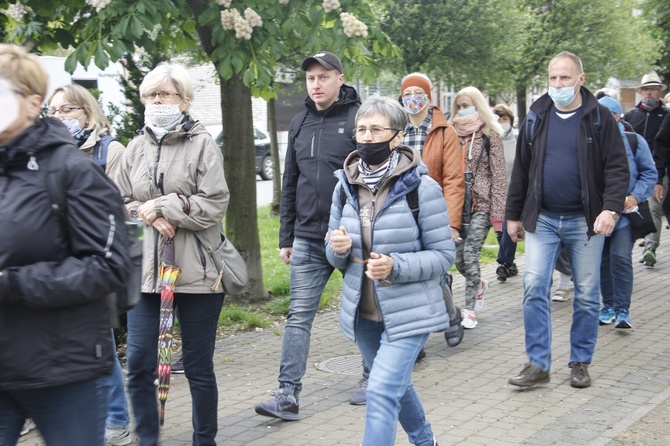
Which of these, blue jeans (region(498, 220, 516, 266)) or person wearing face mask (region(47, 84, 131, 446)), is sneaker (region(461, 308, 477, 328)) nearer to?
blue jeans (region(498, 220, 516, 266))

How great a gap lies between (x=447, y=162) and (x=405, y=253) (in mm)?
2825

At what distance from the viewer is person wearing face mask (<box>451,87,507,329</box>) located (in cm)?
820

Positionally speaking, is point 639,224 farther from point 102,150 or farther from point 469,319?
point 102,150

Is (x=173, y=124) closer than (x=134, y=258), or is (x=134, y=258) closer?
(x=134, y=258)

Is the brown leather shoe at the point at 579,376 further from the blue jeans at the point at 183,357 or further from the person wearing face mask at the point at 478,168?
the blue jeans at the point at 183,357

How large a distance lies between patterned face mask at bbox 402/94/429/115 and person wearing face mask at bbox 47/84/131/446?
244 centimetres

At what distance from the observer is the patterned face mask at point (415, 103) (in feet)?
23.2

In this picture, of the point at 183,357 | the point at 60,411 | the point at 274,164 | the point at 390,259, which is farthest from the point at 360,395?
the point at 274,164

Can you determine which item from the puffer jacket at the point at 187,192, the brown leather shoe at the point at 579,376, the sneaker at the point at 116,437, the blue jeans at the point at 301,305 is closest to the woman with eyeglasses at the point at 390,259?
the puffer jacket at the point at 187,192

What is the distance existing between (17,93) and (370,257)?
1.80 m

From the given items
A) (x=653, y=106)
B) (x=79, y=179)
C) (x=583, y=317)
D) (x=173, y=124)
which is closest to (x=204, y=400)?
(x=173, y=124)

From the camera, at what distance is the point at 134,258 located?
11.1 ft

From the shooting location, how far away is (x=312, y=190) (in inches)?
235

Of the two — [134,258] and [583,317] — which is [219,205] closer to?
[134,258]
